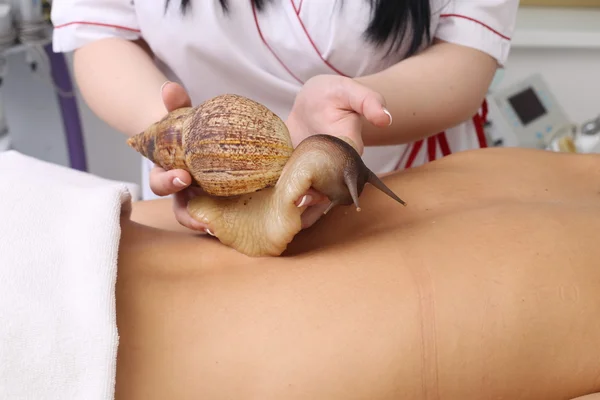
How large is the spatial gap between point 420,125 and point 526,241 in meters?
0.27

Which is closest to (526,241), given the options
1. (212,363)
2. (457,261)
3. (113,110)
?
(457,261)

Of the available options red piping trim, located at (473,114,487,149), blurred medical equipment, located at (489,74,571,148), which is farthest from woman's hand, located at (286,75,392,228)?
blurred medical equipment, located at (489,74,571,148)

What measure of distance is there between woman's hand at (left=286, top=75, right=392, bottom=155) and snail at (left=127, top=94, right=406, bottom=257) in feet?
0.09

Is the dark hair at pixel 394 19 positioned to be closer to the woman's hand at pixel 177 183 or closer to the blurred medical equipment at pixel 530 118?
the woman's hand at pixel 177 183

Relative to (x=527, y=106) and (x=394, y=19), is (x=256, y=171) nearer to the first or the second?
(x=394, y=19)

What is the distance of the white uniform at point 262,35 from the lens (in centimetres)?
74

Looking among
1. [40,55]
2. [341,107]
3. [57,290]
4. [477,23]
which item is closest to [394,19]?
[477,23]

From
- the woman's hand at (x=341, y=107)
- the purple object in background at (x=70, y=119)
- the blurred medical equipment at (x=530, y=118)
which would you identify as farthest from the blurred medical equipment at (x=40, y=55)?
the blurred medical equipment at (x=530, y=118)

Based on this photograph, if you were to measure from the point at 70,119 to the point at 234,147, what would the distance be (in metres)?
1.05

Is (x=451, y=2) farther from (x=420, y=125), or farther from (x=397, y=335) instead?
(x=397, y=335)

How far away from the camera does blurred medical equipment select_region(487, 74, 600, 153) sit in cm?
153

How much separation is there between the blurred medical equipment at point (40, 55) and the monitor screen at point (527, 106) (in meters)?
1.09

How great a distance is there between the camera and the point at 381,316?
45cm

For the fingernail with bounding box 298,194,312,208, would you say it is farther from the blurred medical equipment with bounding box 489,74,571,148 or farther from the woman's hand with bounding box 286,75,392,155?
the blurred medical equipment with bounding box 489,74,571,148
